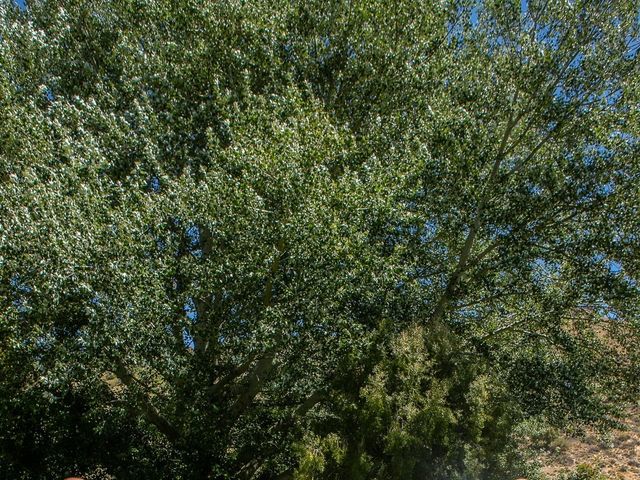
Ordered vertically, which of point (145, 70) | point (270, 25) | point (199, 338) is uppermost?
point (270, 25)

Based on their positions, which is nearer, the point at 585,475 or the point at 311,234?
the point at 311,234

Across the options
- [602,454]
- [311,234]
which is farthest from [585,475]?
[311,234]

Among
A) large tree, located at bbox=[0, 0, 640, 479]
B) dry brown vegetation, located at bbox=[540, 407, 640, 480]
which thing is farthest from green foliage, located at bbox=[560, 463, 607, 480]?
large tree, located at bbox=[0, 0, 640, 479]

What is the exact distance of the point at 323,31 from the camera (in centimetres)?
1742

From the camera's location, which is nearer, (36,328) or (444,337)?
(36,328)

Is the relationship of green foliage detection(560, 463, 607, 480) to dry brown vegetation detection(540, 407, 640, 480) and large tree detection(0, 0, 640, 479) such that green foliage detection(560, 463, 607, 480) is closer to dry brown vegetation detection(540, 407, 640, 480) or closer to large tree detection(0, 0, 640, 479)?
dry brown vegetation detection(540, 407, 640, 480)

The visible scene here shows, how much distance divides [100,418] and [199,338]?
11.6ft

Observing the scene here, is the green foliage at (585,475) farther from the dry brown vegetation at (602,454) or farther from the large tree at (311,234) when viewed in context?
the large tree at (311,234)

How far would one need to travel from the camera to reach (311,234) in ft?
40.6

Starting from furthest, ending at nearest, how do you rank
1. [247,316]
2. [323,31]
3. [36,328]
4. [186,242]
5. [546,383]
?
[323,31] < [546,383] < [186,242] < [247,316] < [36,328]

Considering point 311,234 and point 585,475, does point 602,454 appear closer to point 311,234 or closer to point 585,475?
point 585,475

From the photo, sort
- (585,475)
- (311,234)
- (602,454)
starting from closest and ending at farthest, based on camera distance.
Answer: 1. (311,234)
2. (585,475)
3. (602,454)

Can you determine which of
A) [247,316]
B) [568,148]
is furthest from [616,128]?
[247,316]

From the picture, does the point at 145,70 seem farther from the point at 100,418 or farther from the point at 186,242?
the point at 100,418
